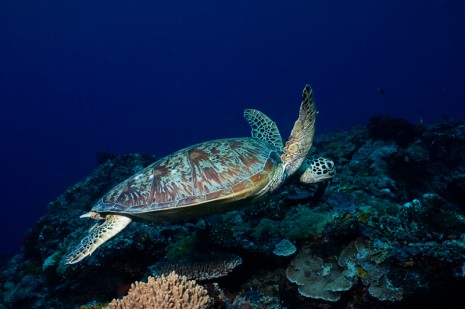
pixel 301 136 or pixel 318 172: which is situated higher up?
pixel 301 136

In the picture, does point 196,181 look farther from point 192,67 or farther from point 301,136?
point 192,67

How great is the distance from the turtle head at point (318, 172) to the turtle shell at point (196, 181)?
65cm

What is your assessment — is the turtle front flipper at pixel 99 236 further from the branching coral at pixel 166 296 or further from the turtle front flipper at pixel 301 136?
the turtle front flipper at pixel 301 136

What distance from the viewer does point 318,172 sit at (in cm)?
435

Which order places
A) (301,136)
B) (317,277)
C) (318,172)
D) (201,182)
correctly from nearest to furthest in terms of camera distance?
(317,277) < (201,182) < (301,136) < (318,172)

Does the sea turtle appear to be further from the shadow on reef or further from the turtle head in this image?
the shadow on reef

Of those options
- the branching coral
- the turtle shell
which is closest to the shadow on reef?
the branching coral

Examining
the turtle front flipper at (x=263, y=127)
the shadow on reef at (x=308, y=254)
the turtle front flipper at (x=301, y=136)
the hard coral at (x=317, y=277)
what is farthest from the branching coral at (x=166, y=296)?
the turtle front flipper at (x=263, y=127)

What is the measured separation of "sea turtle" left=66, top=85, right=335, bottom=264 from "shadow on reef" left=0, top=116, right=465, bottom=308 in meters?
0.74

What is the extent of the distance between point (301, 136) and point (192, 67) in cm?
15645

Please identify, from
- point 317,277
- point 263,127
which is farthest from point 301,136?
point 317,277

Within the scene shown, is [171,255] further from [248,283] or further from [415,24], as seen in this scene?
[415,24]

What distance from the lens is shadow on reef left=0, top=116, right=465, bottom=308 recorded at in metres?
2.87

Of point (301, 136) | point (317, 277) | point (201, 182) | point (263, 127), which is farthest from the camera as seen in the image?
point (263, 127)
